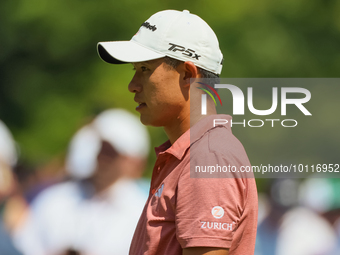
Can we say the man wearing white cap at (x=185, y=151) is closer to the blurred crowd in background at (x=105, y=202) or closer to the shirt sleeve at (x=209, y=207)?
the shirt sleeve at (x=209, y=207)

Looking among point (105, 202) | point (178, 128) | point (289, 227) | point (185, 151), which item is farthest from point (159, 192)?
point (289, 227)

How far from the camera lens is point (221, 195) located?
1.15 metres

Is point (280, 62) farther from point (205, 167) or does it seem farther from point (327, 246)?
point (205, 167)

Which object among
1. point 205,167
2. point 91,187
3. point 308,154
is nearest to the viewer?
point 205,167

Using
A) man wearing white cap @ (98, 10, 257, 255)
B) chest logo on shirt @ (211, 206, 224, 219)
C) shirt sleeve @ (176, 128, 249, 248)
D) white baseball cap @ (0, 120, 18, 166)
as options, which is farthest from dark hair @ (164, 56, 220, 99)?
white baseball cap @ (0, 120, 18, 166)

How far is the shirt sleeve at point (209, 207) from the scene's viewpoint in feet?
3.71

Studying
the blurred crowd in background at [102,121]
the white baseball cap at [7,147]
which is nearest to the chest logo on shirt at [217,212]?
the blurred crowd in background at [102,121]

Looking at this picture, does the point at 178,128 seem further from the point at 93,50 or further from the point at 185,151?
the point at 93,50

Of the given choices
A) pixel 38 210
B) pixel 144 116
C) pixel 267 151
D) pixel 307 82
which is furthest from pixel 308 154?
pixel 38 210

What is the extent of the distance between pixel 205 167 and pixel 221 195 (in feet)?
0.27

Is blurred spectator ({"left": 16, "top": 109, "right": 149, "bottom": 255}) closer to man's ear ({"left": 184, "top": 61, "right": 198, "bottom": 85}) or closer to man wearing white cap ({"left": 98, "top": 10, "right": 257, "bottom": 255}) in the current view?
man wearing white cap ({"left": 98, "top": 10, "right": 257, "bottom": 255})

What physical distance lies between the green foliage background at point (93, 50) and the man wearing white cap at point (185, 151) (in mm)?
1429

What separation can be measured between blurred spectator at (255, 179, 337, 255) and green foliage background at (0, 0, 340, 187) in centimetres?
79

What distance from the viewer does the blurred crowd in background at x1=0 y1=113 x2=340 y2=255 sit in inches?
113
